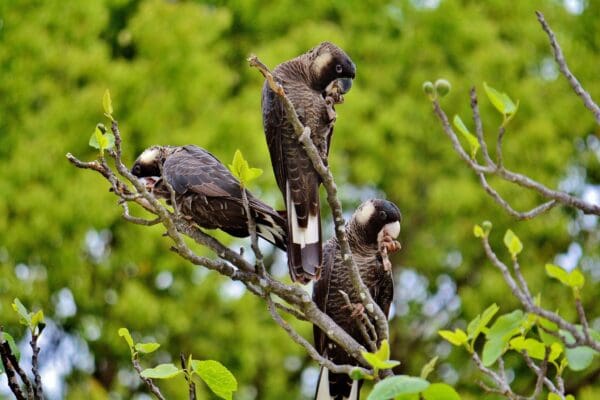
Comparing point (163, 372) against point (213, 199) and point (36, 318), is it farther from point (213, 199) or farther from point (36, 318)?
point (213, 199)

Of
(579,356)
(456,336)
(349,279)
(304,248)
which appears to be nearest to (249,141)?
(349,279)

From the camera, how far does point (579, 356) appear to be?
6.07ft

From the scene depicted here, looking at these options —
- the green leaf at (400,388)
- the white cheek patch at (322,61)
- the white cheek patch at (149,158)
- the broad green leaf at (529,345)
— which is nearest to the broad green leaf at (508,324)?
the broad green leaf at (529,345)

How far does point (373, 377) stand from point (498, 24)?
8.43 metres

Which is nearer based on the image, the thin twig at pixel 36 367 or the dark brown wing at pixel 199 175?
the thin twig at pixel 36 367

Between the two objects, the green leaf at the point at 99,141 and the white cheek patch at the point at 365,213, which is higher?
the green leaf at the point at 99,141

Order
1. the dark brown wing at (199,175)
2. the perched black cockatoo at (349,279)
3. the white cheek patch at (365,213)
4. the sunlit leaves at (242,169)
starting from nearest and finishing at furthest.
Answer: the sunlit leaves at (242,169)
the dark brown wing at (199,175)
the perched black cockatoo at (349,279)
the white cheek patch at (365,213)

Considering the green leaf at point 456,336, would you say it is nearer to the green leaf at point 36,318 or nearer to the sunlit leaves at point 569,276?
the sunlit leaves at point 569,276

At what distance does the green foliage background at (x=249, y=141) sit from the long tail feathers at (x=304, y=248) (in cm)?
409

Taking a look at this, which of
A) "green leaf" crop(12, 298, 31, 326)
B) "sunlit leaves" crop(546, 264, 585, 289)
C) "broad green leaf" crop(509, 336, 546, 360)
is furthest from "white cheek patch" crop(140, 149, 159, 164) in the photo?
A: "sunlit leaves" crop(546, 264, 585, 289)

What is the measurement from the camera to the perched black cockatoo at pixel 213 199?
11.1 ft

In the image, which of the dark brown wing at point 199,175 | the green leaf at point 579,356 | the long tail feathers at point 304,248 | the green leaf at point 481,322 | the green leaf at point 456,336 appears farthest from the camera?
the dark brown wing at point 199,175

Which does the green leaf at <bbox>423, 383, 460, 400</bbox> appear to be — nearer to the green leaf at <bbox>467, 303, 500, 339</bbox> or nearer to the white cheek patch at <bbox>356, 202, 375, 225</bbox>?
the green leaf at <bbox>467, 303, 500, 339</bbox>

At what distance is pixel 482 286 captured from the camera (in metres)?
8.55
